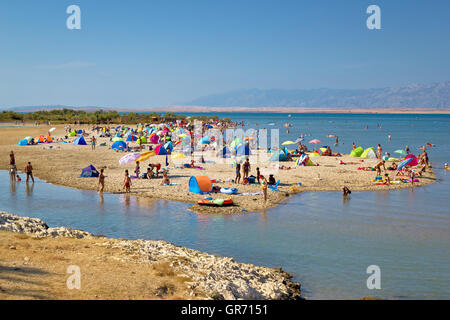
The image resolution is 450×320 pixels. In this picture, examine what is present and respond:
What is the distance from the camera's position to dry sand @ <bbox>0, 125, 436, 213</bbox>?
62.5 feet

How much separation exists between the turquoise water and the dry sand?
986 mm

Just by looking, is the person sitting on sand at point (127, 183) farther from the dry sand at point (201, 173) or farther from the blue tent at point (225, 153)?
the blue tent at point (225, 153)

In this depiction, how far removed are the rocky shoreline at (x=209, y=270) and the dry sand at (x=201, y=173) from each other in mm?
5763

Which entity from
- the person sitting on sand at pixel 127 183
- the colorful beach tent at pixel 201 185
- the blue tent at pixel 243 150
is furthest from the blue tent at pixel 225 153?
the person sitting on sand at pixel 127 183

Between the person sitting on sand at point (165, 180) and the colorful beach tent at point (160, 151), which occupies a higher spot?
the colorful beach tent at point (160, 151)

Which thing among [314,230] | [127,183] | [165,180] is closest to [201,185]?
[165,180]

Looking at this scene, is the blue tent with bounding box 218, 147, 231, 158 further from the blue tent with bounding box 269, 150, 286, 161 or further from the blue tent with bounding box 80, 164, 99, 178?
the blue tent with bounding box 80, 164, 99, 178

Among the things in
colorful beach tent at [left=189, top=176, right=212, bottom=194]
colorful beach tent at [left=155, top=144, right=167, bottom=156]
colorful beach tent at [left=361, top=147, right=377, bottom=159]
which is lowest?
colorful beach tent at [left=189, top=176, right=212, bottom=194]

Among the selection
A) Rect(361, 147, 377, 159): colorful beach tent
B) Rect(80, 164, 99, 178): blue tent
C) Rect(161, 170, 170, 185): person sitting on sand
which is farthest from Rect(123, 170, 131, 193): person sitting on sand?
Rect(361, 147, 377, 159): colorful beach tent

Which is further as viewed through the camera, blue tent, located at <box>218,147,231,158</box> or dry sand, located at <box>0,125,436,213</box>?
blue tent, located at <box>218,147,231,158</box>

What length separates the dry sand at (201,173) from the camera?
750 inches

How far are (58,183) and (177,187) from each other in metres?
6.92

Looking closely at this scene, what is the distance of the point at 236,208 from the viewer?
55.8ft
